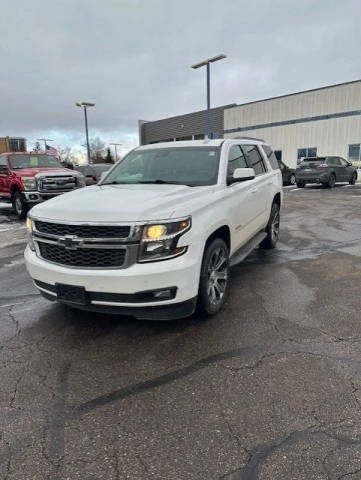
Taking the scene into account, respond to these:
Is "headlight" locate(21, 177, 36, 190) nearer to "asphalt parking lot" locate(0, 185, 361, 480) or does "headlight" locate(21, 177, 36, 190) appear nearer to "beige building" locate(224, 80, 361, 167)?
"asphalt parking lot" locate(0, 185, 361, 480)

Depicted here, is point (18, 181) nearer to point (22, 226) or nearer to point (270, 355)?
point (22, 226)

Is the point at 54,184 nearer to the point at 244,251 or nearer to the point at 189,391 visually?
the point at 244,251

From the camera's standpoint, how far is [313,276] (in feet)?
17.8

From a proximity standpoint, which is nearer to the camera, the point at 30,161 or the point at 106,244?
the point at 106,244

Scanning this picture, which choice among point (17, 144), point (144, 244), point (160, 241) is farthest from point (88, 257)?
point (17, 144)

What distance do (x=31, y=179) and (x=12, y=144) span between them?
22659mm

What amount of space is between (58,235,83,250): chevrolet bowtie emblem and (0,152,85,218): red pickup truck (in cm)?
833

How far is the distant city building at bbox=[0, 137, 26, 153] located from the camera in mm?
29683

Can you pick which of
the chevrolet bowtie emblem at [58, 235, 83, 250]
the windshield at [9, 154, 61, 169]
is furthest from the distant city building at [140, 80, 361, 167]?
the chevrolet bowtie emblem at [58, 235, 83, 250]

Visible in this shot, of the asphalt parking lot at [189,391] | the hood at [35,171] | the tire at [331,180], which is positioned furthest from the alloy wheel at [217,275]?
the tire at [331,180]

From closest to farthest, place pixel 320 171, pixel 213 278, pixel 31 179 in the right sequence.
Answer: pixel 213 278, pixel 31 179, pixel 320 171

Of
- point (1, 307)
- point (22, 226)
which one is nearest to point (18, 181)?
point (22, 226)

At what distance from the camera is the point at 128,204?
3.49 meters

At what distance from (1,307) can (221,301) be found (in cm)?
263
